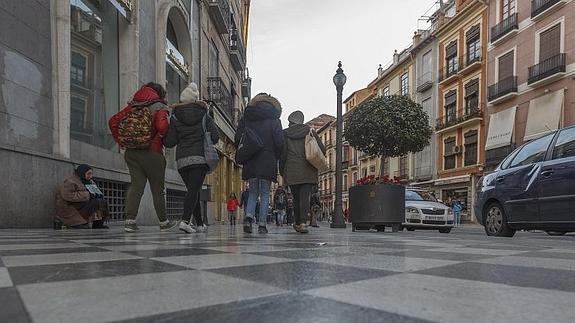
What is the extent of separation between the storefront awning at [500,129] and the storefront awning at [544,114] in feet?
4.15

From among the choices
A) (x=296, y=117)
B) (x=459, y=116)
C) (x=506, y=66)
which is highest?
(x=506, y=66)

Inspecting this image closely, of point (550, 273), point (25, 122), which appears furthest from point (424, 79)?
point (550, 273)

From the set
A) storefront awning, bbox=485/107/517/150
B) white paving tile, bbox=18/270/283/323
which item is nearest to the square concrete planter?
white paving tile, bbox=18/270/283/323

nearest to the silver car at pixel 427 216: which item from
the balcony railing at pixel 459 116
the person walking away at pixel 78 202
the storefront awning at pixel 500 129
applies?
the person walking away at pixel 78 202

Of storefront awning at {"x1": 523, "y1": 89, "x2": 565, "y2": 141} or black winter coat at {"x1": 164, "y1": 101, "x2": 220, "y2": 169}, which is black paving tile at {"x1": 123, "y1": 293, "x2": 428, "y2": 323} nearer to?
black winter coat at {"x1": 164, "y1": 101, "x2": 220, "y2": 169}

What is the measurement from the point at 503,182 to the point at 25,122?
7.58 metres

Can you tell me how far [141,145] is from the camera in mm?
5832

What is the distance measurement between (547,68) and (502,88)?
3521mm

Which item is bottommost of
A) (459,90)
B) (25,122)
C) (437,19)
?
(25,122)

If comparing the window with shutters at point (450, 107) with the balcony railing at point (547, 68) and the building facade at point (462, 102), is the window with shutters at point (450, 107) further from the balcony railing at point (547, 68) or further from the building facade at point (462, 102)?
the balcony railing at point (547, 68)

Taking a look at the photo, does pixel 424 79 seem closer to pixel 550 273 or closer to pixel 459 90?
pixel 459 90

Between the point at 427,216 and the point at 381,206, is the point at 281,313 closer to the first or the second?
the point at 381,206

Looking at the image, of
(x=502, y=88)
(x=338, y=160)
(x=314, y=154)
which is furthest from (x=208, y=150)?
(x=502, y=88)

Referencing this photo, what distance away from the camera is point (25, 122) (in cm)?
710
